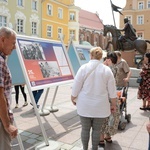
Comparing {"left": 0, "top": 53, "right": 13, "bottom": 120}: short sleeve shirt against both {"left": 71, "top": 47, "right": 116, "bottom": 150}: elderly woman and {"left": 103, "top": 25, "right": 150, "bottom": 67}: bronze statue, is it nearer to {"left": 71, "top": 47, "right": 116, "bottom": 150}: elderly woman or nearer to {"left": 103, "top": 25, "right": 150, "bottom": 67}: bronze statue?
{"left": 71, "top": 47, "right": 116, "bottom": 150}: elderly woman

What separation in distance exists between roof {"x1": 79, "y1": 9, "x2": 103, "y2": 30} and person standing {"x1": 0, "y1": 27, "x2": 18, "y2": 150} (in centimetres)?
4746

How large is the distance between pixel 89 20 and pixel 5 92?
178 ft

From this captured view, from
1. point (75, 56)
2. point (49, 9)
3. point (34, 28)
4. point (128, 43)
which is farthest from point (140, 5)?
point (75, 56)

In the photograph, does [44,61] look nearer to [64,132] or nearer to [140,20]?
[64,132]

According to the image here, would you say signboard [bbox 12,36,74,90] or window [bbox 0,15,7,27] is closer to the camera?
signboard [bbox 12,36,74,90]

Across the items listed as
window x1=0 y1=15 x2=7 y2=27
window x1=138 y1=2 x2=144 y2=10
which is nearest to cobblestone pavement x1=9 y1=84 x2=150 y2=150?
window x1=0 y1=15 x2=7 y2=27

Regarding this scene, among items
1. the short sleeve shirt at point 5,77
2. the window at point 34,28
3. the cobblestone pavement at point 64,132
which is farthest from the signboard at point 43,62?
the window at point 34,28

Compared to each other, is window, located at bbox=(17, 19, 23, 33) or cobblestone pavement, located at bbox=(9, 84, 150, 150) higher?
window, located at bbox=(17, 19, 23, 33)

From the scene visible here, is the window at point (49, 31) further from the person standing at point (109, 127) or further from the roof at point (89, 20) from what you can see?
the person standing at point (109, 127)

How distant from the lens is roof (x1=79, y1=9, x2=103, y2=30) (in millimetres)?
51188

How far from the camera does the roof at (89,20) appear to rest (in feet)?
168

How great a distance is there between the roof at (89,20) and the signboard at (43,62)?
44768mm

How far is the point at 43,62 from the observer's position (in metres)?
4.15

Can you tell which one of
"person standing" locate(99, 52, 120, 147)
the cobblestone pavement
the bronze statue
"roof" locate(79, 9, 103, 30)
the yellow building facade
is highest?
"roof" locate(79, 9, 103, 30)
